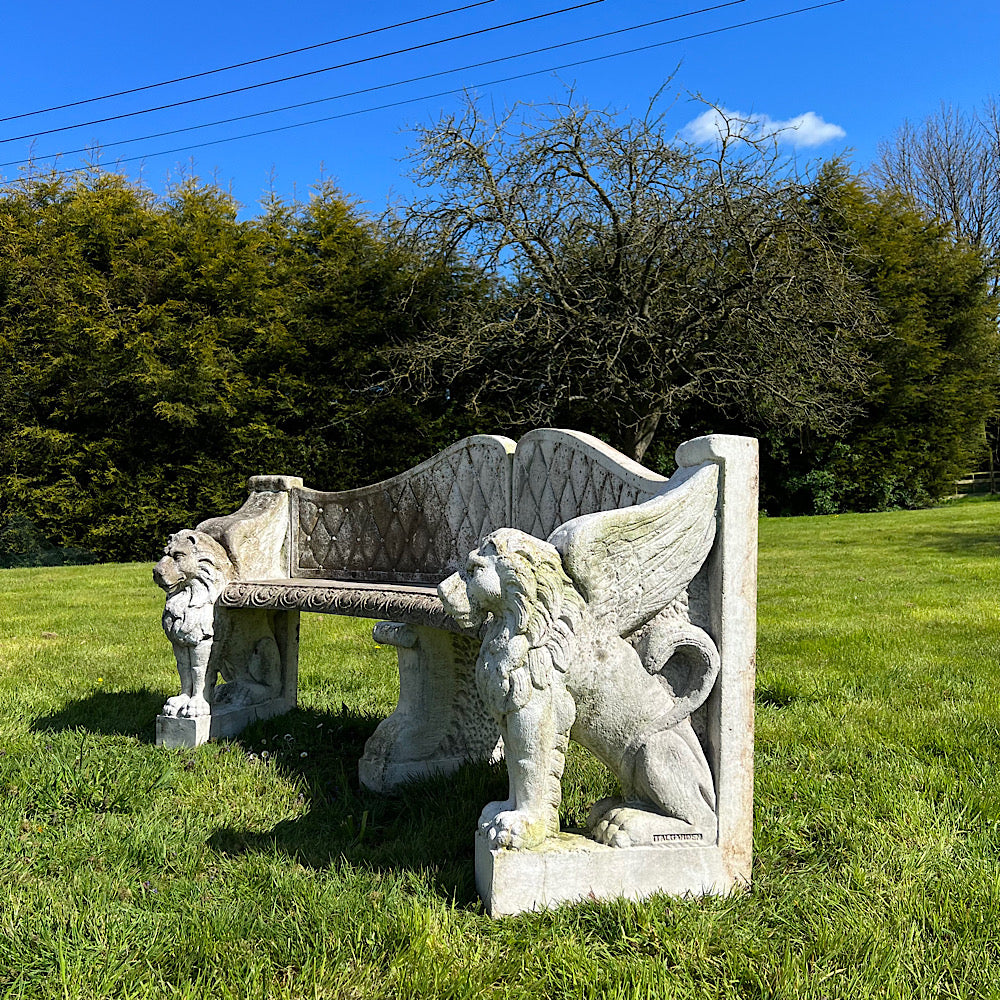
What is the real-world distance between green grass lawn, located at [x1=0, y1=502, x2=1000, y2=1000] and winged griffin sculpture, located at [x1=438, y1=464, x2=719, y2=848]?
0.78 feet

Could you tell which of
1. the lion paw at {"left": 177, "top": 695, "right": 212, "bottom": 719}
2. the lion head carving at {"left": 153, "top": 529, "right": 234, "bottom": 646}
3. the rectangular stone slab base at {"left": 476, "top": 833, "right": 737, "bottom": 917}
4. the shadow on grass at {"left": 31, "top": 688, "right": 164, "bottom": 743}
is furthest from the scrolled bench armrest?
the rectangular stone slab base at {"left": 476, "top": 833, "right": 737, "bottom": 917}

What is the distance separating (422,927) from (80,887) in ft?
3.29

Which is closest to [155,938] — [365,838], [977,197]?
[365,838]

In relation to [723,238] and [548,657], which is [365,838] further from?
[723,238]

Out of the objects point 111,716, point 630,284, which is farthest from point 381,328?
point 111,716

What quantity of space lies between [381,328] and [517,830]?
1154 cm

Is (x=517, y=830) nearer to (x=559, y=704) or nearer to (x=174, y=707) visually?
(x=559, y=704)

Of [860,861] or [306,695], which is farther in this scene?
[306,695]

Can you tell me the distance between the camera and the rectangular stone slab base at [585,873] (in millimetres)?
2059

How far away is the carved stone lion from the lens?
6.79 feet

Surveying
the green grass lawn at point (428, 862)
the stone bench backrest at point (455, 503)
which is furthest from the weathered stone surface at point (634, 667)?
the stone bench backrest at point (455, 503)

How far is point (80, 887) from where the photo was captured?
2.32 metres

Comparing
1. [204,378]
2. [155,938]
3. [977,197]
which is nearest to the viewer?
[155,938]

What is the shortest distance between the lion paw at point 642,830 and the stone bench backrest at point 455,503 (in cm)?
85
